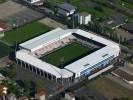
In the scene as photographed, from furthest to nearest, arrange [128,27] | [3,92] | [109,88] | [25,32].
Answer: [128,27]
[25,32]
[109,88]
[3,92]

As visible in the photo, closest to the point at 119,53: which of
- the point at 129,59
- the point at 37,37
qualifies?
the point at 129,59

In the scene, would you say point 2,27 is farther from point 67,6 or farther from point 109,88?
point 109,88

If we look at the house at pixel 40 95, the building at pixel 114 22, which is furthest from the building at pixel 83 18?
the house at pixel 40 95

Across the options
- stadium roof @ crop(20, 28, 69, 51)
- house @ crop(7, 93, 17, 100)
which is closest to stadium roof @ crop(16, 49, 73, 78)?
stadium roof @ crop(20, 28, 69, 51)

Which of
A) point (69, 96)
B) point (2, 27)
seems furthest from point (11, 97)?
point (2, 27)

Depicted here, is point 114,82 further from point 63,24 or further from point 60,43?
point 63,24

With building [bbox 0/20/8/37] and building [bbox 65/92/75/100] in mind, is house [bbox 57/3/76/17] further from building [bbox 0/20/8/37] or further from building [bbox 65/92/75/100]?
Answer: building [bbox 65/92/75/100]

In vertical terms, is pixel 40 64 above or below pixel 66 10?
below
